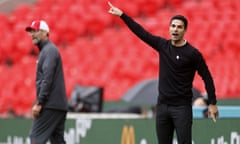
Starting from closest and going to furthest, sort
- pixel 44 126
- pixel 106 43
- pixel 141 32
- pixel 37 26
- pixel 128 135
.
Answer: pixel 141 32 < pixel 44 126 < pixel 37 26 < pixel 128 135 < pixel 106 43

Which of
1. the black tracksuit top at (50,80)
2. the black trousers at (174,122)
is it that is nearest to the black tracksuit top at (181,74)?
the black trousers at (174,122)

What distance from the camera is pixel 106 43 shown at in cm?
2203

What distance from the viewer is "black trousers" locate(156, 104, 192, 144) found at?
884 centimetres

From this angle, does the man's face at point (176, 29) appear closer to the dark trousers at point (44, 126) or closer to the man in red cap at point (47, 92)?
the man in red cap at point (47, 92)

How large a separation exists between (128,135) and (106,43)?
10659mm

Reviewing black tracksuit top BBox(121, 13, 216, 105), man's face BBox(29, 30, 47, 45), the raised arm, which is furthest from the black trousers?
man's face BBox(29, 30, 47, 45)

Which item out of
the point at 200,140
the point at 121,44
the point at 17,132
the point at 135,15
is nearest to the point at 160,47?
the point at 200,140

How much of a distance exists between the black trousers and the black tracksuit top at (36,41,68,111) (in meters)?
1.62

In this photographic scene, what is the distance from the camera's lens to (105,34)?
22703mm

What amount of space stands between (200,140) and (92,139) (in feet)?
6.25

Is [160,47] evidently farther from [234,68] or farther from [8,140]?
[234,68]

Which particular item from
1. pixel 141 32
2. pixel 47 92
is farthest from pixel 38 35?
pixel 141 32

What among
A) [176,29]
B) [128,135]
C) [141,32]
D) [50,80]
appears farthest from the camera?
[128,135]

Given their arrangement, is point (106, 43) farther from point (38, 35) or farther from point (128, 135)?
point (38, 35)
